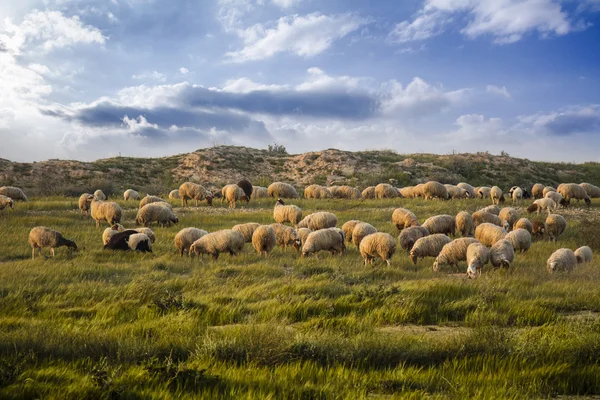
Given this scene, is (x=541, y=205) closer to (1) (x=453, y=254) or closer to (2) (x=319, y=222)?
(2) (x=319, y=222)

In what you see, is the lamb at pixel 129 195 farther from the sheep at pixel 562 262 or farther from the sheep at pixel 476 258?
the sheep at pixel 562 262

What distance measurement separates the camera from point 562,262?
43.9 ft

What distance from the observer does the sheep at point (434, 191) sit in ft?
102

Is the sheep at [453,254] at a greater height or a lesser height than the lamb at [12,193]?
lesser

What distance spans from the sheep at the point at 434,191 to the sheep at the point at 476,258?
18.5m

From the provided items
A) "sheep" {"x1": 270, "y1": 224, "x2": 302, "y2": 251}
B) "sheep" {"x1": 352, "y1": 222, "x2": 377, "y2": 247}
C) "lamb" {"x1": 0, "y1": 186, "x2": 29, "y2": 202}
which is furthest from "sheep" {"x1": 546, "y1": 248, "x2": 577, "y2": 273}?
"lamb" {"x1": 0, "y1": 186, "x2": 29, "y2": 202}

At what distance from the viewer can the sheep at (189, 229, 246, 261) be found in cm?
1445

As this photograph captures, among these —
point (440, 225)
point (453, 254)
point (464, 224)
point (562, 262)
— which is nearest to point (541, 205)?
point (464, 224)

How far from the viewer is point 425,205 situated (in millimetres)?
26781

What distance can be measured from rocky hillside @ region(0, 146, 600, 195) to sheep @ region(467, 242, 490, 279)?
3039 cm

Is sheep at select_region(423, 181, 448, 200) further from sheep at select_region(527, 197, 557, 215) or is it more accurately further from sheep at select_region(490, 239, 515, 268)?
sheep at select_region(490, 239, 515, 268)

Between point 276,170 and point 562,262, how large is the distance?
40528mm

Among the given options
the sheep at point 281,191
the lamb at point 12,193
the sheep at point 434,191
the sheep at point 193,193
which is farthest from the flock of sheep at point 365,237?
the sheep at point 281,191

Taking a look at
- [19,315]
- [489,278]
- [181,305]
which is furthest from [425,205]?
[19,315]
